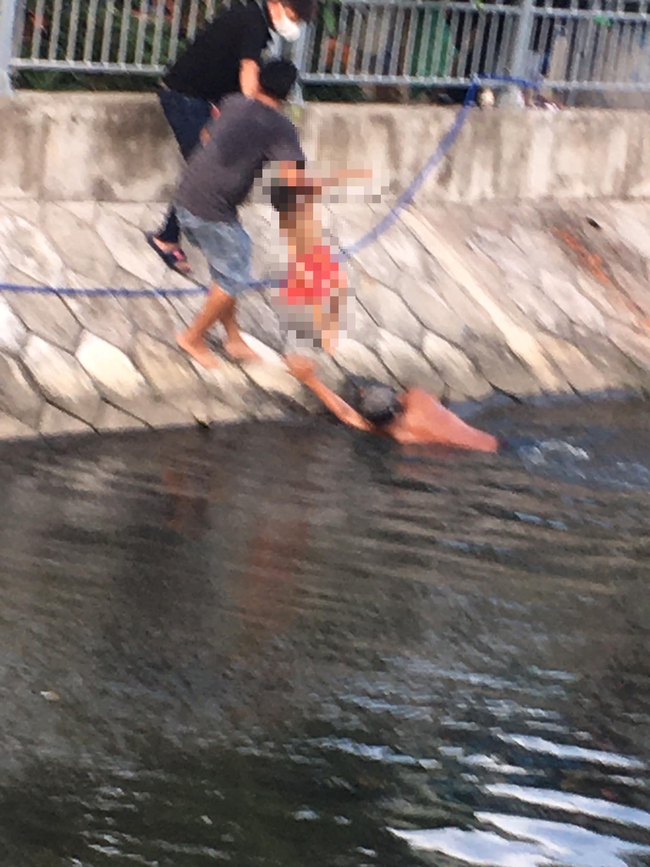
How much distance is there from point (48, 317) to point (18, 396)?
2.05 ft

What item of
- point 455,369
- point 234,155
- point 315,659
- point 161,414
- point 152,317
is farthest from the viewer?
point 455,369

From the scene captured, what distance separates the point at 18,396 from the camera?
7277 mm

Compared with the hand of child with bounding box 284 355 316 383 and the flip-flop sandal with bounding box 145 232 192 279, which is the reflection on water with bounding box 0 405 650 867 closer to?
the hand of child with bounding box 284 355 316 383

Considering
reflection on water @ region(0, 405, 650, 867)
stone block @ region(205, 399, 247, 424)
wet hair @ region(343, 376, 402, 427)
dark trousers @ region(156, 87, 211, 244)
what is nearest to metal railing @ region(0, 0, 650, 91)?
dark trousers @ region(156, 87, 211, 244)

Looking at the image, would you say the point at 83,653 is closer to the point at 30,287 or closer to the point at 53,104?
the point at 30,287

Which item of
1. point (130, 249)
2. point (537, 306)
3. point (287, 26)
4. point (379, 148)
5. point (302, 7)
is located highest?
point (302, 7)

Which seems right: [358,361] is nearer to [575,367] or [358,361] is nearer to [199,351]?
[199,351]

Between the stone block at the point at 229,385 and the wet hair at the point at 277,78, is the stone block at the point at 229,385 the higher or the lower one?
the lower one

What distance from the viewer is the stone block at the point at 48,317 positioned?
300 inches

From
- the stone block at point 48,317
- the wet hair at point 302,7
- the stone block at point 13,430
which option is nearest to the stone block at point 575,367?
the wet hair at point 302,7

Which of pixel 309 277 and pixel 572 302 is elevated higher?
pixel 309 277

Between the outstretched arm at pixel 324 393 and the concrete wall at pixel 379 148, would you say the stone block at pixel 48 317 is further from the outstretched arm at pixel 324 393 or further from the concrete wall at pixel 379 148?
the outstretched arm at pixel 324 393

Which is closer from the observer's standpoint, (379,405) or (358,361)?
(379,405)

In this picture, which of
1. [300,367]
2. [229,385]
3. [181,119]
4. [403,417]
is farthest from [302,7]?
[403,417]
